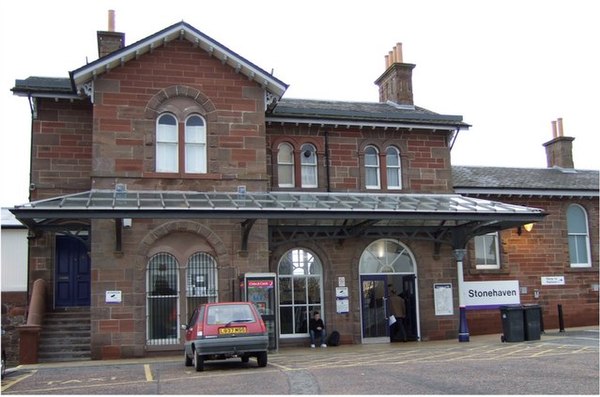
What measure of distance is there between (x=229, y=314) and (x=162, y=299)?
203 inches

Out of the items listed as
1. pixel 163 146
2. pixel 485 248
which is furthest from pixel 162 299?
pixel 485 248

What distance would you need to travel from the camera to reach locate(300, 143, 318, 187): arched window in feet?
71.9

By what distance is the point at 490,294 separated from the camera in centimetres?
2358

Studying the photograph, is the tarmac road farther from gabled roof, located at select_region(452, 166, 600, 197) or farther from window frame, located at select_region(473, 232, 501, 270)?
gabled roof, located at select_region(452, 166, 600, 197)

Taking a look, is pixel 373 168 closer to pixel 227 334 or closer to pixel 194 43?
pixel 194 43

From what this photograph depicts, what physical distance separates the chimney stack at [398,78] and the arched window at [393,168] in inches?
125

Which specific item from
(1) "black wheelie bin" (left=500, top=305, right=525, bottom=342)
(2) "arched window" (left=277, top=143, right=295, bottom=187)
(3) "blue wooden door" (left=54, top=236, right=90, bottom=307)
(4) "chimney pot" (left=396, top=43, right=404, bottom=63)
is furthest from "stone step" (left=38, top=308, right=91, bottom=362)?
(4) "chimney pot" (left=396, top=43, right=404, bottom=63)

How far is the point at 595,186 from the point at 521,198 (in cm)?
319

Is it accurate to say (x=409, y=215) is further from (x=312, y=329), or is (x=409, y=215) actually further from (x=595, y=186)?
(x=595, y=186)

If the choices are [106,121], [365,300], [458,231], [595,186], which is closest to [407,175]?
[458,231]

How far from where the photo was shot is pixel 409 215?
723 inches

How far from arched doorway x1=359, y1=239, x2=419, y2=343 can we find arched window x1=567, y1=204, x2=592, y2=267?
23.2 ft

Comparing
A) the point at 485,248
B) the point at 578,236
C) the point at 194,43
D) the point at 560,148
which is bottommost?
the point at 485,248

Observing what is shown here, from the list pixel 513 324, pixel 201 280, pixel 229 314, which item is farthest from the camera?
pixel 513 324
